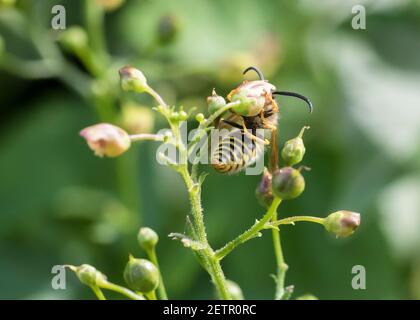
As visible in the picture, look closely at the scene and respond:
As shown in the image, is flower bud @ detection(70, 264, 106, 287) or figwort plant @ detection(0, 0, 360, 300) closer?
figwort plant @ detection(0, 0, 360, 300)

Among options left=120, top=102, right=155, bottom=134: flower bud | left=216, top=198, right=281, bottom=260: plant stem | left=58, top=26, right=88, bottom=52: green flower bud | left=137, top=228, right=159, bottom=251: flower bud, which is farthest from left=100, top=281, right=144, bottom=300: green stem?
left=58, top=26, right=88, bottom=52: green flower bud

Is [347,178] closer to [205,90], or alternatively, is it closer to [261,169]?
[205,90]

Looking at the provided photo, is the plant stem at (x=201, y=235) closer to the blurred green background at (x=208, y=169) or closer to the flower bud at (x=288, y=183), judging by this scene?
the flower bud at (x=288, y=183)

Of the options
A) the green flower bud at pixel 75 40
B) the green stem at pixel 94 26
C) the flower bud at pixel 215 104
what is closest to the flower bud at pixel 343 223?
the flower bud at pixel 215 104

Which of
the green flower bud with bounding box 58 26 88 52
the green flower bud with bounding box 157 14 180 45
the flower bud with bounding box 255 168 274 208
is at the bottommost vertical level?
the flower bud with bounding box 255 168 274 208

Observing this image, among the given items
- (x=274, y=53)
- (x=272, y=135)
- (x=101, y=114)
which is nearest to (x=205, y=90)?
(x=274, y=53)

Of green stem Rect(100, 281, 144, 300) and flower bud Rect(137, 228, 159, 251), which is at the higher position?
flower bud Rect(137, 228, 159, 251)

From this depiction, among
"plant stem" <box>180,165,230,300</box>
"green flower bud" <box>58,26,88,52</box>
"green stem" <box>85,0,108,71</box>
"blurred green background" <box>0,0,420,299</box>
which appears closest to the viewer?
"plant stem" <box>180,165,230,300</box>

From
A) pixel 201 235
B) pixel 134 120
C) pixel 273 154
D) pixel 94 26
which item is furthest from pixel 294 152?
pixel 94 26

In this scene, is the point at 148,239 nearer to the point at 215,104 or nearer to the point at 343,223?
the point at 215,104

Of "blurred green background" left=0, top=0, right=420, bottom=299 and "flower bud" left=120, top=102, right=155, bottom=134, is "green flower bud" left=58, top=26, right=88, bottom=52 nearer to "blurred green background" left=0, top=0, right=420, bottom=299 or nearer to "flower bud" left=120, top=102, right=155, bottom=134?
"blurred green background" left=0, top=0, right=420, bottom=299
